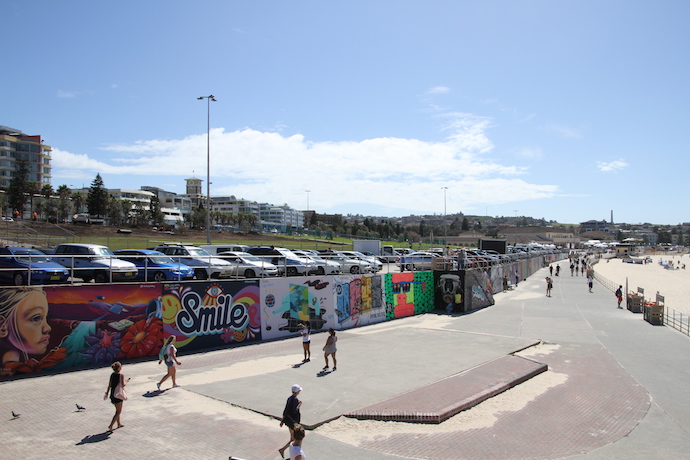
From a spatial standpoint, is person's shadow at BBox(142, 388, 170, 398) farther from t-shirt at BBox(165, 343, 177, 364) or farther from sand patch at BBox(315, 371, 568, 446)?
sand patch at BBox(315, 371, 568, 446)

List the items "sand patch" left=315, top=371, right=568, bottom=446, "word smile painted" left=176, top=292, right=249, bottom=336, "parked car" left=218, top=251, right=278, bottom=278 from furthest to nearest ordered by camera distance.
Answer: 1. "parked car" left=218, top=251, right=278, bottom=278
2. "word smile painted" left=176, top=292, right=249, bottom=336
3. "sand patch" left=315, top=371, right=568, bottom=446

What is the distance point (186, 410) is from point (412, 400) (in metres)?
5.77

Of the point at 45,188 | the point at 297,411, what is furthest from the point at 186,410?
the point at 45,188

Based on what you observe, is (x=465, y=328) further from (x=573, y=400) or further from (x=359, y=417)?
(x=359, y=417)

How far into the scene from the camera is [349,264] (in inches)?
1185

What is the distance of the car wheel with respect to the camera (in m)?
15.0

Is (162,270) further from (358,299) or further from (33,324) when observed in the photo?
(358,299)

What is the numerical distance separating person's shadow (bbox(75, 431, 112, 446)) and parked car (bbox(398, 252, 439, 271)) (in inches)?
971

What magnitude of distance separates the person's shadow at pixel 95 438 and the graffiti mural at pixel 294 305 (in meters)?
10.6

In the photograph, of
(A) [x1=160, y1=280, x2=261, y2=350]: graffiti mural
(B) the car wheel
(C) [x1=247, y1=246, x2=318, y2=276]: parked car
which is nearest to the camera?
(B) the car wheel

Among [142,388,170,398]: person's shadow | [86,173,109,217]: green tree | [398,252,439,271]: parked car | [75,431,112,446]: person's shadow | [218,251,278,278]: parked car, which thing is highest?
[86,173,109,217]: green tree

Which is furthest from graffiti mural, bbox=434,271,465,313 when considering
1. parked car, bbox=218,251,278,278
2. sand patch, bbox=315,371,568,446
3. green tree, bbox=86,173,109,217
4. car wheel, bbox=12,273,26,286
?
green tree, bbox=86,173,109,217

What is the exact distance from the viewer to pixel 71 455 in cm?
840

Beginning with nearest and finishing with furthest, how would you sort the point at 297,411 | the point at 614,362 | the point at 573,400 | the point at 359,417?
1. the point at 297,411
2. the point at 359,417
3. the point at 573,400
4. the point at 614,362
